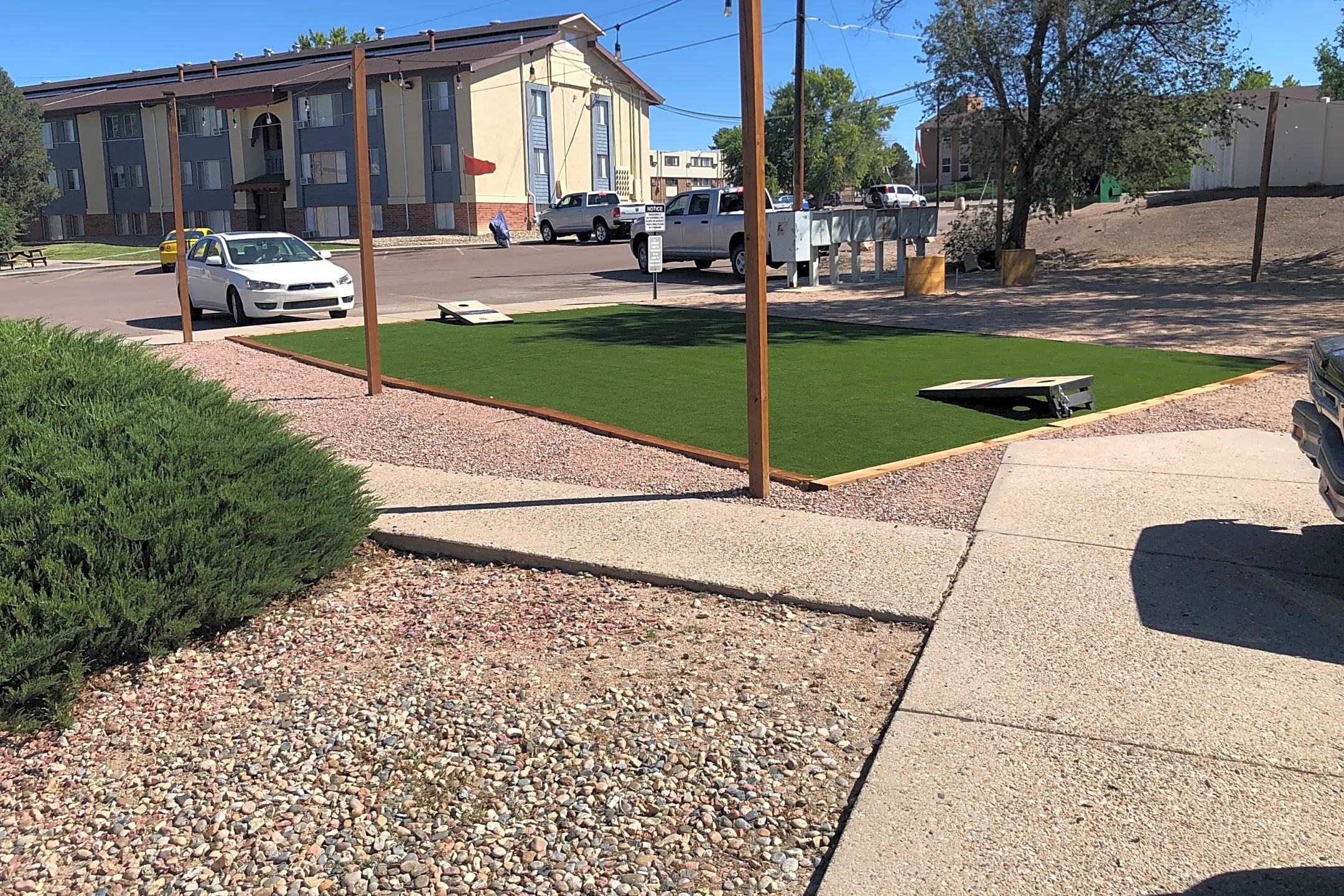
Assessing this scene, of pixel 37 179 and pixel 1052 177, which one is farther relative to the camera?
pixel 37 179

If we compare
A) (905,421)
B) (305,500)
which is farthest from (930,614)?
(905,421)

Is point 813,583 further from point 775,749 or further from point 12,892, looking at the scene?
point 12,892

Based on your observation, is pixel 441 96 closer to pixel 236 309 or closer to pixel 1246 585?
pixel 236 309

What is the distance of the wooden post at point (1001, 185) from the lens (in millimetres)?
23688

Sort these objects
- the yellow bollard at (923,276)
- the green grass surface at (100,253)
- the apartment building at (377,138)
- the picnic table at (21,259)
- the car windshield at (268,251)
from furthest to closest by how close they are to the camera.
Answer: the apartment building at (377,138) → the green grass surface at (100,253) → the picnic table at (21,259) → the yellow bollard at (923,276) → the car windshield at (268,251)

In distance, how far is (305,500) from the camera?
547 cm

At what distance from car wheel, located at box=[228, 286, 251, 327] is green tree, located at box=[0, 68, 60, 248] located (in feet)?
154

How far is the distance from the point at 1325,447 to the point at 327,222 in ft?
189

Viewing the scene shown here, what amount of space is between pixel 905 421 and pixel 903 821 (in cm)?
587

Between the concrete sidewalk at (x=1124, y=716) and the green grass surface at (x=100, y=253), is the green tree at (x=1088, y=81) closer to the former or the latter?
the concrete sidewalk at (x=1124, y=716)

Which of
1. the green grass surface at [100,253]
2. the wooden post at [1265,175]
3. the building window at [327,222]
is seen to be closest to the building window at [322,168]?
the building window at [327,222]

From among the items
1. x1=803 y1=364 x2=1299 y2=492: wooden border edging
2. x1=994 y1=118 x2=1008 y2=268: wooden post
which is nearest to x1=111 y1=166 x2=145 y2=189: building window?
x1=994 y1=118 x2=1008 y2=268: wooden post

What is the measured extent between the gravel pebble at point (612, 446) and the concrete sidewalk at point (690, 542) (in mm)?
310

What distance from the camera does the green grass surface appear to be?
160 ft
